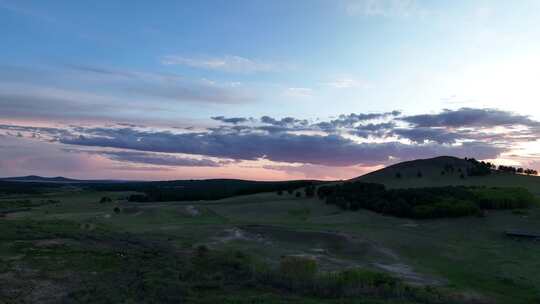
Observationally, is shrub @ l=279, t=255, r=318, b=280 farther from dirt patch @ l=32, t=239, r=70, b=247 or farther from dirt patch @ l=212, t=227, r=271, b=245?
dirt patch @ l=32, t=239, r=70, b=247

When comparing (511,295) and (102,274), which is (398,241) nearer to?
(511,295)

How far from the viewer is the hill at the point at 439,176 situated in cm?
9612

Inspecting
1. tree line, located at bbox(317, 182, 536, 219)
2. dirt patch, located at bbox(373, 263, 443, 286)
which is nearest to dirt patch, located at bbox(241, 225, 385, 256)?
dirt patch, located at bbox(373, 263, 443, 286)

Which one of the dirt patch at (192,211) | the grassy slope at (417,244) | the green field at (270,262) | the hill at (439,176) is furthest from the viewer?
the hill at (439,176)

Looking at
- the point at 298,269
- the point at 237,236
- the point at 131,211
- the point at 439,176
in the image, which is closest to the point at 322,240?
the point at 237,236

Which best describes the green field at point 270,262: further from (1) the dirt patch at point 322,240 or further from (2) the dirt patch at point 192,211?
(2) the dirt patch at point 192,211

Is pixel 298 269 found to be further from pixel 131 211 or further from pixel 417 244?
pixel 131 211

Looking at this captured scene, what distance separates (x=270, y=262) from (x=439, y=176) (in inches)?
3362

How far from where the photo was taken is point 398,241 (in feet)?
135

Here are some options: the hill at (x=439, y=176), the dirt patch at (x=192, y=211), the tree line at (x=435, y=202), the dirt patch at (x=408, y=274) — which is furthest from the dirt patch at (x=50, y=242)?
the hill at (x=439, y=176)

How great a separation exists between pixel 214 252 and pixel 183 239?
740cm

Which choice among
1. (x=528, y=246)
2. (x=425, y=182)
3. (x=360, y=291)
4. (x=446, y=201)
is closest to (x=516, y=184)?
(x=425, y=182)

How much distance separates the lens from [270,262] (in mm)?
31062

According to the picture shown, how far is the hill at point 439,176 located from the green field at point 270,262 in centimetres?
4343
